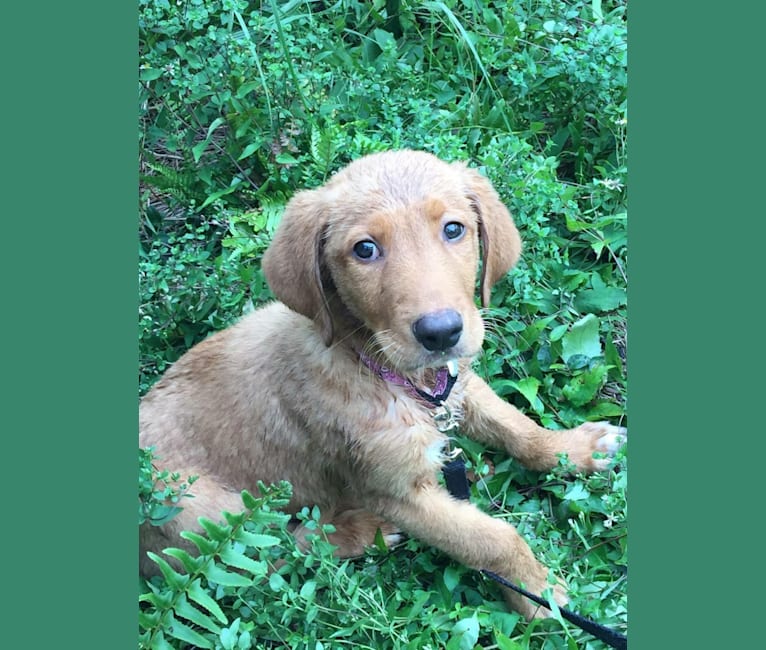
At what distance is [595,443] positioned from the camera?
4.39 meters

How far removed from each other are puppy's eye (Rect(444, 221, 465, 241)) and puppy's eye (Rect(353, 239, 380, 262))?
0.30 m

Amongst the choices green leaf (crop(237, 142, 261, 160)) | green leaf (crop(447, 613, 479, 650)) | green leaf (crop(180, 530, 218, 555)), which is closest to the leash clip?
green leaf (crop(447, 613, 479, 650))

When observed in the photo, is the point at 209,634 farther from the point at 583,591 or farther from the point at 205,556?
the point at 583,591

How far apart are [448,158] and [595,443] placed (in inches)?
71.0

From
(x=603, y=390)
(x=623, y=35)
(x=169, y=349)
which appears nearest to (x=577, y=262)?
(x=603, y=390)

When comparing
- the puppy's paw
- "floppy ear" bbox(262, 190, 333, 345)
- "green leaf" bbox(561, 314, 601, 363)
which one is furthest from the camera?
"green leaf" bbox(561, 314, 601, 363)

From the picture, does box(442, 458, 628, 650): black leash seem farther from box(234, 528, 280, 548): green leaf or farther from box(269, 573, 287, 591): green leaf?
box(234, 528, 280, 548): green leaf

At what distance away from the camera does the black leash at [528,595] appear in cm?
326

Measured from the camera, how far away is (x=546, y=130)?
5.38 meters

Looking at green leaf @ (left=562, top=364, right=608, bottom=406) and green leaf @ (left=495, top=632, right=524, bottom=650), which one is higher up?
green leaf @ (left=562, top=364, right=608, bottom=406)

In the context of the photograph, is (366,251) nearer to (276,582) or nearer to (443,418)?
(443,418)

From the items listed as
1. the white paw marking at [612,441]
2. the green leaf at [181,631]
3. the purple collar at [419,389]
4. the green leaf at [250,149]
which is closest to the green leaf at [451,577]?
the purple collar at [419,389]

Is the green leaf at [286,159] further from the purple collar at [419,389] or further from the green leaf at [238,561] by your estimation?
the green leaf at [238,561]

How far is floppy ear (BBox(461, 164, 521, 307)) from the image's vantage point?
3.63 metres
